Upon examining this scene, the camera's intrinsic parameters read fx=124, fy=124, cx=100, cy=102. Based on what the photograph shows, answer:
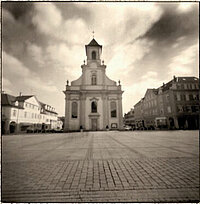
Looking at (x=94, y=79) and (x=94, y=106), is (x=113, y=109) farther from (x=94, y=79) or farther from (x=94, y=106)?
(x=94, y=79)

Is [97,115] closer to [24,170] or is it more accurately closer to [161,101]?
[161,101]

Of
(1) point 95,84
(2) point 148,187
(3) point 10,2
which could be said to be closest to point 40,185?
(2) point 148,187

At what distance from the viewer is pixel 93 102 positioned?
1174 inches

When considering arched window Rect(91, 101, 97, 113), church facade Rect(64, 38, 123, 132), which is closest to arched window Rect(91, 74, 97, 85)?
church facade Rect(64, 38, 123, 132)

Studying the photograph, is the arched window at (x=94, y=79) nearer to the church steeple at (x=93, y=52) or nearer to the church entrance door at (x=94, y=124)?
the church steeple at (x=93, y=52)

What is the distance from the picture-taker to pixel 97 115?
28.9 metres

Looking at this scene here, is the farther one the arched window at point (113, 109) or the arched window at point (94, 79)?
the arched window at point (94, 79)

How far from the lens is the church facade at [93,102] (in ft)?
93.6

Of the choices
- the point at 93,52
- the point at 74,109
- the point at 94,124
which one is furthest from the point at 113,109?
the point at 93,52

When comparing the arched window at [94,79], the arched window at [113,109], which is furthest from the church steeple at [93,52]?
the arched window at [113,109]

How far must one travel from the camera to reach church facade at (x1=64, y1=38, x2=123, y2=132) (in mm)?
28516

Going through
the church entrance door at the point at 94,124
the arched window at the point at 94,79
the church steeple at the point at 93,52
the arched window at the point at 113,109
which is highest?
the church steeple at the point at 93,52

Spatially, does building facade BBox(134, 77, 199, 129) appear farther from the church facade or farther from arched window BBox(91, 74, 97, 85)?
arched window BBox(91, 74, 97, 85)

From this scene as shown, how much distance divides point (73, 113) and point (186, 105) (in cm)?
2555
